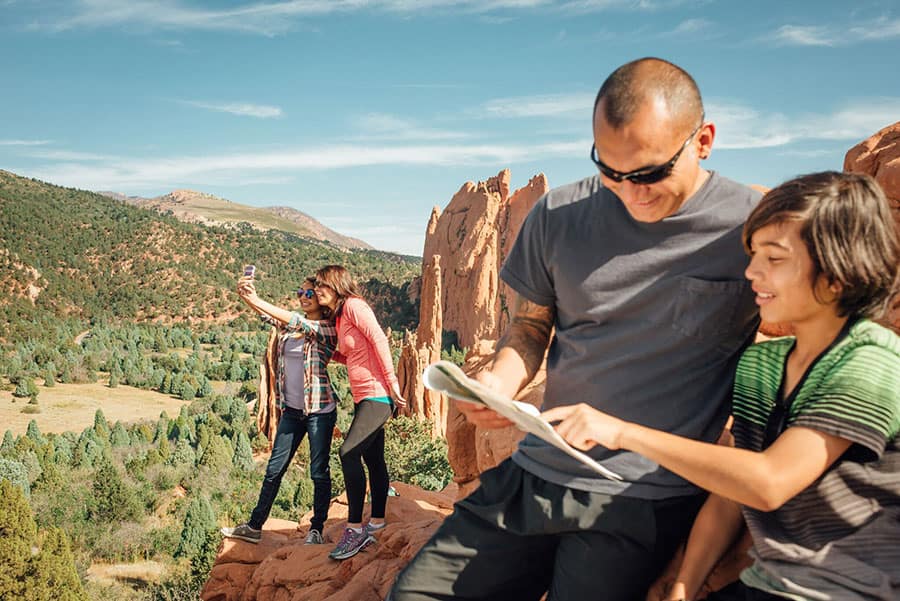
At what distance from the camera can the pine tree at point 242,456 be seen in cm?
2675

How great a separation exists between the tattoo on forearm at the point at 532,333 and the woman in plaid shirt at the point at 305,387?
2.98m

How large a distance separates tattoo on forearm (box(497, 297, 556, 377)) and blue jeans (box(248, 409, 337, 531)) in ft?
10.3

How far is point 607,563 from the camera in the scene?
1.71 metres

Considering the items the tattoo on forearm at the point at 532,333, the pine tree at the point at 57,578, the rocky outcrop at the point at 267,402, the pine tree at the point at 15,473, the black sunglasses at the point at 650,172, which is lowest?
the pine tree at the point at 15,473

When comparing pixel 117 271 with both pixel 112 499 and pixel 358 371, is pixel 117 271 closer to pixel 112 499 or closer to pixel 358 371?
pixel 112 499

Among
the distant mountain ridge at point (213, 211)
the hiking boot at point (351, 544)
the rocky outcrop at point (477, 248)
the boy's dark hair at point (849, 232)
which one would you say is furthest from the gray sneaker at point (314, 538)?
the distant mountain ridge at point (213, 211)

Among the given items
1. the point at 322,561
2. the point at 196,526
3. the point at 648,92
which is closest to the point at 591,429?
the point at 648,92

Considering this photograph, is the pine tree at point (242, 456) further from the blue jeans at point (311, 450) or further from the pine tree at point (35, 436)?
the blue jeans at point (311, 450)

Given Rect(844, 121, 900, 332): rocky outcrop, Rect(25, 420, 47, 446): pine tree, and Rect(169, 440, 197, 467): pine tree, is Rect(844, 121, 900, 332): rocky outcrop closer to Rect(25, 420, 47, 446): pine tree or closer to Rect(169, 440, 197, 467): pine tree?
Rect(169, 440, 197, 467): pine tree

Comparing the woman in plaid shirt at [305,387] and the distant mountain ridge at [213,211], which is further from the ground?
the distant mountain ridge at [213,211]

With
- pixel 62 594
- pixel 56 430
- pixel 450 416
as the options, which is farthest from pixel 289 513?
pixel 56 430

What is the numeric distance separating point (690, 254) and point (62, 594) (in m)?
15.6

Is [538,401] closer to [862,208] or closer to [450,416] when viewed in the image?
[450,416]

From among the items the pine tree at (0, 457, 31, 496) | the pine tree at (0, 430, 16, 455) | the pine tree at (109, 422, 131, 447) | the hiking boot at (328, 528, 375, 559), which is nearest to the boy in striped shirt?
the hiking boot at (328, 528, 375, 559)
